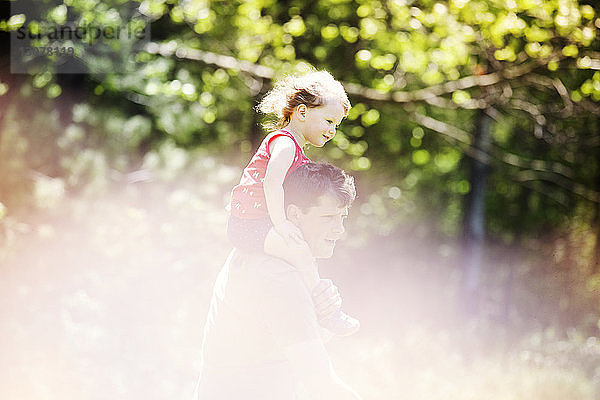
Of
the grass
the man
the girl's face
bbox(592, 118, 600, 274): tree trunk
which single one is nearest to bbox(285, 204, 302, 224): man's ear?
the man

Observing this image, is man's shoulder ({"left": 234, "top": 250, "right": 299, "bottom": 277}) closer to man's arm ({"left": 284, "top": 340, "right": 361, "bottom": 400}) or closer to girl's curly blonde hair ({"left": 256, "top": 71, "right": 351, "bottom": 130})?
man's arm ({"left": 284, "top": 340, "right": 361, "bottom": 400})

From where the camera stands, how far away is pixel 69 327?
6855 millimetres

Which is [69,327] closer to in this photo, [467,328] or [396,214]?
[467,328]

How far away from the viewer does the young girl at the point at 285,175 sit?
2258 mm

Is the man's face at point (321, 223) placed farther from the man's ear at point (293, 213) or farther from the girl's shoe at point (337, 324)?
the girl's shoe at point (337, 324)

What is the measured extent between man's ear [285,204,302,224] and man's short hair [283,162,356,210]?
0.5 inches

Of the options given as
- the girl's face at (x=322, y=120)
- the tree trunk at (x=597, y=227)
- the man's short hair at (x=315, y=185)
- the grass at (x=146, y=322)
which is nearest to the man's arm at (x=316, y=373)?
the man's short hair at (x=315, y=185)

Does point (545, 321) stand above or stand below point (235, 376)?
below

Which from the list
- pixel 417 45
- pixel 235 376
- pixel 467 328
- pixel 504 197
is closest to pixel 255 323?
pixel 235 376

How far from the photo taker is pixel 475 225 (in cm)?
1117

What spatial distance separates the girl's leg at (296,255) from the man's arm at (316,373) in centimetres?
22

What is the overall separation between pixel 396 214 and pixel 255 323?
29.9ft

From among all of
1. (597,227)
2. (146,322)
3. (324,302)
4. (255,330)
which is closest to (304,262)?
(324,302)

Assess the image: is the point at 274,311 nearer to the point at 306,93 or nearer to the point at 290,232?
the point at 290,232
